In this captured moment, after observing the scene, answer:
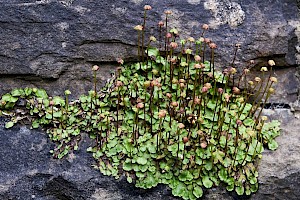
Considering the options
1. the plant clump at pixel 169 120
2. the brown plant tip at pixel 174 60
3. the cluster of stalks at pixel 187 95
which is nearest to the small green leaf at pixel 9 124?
the plant clump at pixel 169 120

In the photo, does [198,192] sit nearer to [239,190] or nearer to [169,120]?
[239,190]

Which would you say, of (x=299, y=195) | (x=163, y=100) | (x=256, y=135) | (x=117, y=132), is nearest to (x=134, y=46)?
(x=163, y=100)

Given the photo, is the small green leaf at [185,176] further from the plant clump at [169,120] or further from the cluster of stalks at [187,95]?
the cluster of stalks at [187,95]

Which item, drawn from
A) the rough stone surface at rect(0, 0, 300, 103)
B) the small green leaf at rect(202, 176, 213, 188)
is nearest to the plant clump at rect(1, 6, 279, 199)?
the small green leaf at rect(202, 176, 213, 188)

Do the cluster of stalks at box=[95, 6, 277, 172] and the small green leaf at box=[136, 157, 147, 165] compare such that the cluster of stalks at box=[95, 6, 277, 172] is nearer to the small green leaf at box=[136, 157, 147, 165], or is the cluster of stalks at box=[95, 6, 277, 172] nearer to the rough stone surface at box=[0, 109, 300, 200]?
the small green leaf at box=[136, 157, 147, 165]

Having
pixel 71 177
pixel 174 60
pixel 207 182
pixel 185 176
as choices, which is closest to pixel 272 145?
pixel 207 182

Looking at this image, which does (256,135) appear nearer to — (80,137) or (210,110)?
(210,110)

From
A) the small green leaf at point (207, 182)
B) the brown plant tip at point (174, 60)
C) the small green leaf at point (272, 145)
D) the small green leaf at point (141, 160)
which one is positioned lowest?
the small green leaf at point (207, 182)
